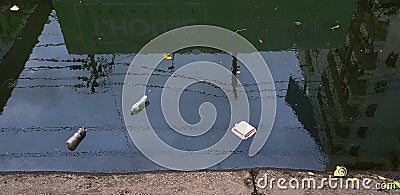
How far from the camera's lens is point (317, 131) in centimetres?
493

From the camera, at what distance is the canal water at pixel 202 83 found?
4.68 meters

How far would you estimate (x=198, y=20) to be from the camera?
6781 millimetres

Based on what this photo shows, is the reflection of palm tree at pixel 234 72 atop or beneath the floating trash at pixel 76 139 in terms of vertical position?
atop

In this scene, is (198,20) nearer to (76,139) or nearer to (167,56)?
(167,56)

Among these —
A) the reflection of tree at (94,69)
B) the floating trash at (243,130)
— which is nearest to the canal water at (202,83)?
the reflection of tree at (94,69)

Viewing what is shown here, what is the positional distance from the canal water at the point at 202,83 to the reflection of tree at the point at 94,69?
1cm

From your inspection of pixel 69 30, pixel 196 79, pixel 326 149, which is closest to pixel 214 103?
pixel 196 79

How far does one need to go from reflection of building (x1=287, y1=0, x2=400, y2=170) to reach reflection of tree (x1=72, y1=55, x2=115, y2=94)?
246 centimetres

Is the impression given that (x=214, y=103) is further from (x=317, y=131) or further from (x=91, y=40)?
(x=91, y=40)

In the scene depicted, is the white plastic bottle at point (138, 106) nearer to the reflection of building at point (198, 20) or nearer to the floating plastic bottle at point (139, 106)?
the floating plastic bottle at point (139, 106)

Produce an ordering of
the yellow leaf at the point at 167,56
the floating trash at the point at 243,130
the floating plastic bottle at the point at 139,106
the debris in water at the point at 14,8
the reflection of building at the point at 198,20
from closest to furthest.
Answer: the floating trash at the point at 243,130 < the floating plastic bottle at the point at 139,106 < the yellow leaf at the point at 167,56 < the reflection of building at the point at 198,20 < the debris in water at the point at 14,8

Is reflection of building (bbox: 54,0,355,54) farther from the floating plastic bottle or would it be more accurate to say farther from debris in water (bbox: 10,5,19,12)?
the floating plastic bottle

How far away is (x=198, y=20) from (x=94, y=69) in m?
1.86

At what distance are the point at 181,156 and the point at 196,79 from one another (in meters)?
1.36
